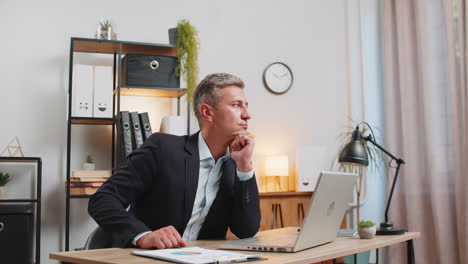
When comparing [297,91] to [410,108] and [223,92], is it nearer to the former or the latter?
[410,108]

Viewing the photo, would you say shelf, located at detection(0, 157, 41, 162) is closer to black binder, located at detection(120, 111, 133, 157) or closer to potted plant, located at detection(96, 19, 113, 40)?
black binder, located at detection(120, 111, 133, 157)

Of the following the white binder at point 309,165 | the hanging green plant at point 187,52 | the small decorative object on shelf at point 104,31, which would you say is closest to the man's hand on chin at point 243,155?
the hanging green plant at point 187,52

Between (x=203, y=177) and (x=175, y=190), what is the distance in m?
0.15

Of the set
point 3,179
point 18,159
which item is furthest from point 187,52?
point 3,179

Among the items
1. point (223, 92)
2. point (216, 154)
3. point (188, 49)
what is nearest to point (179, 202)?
point (216, 154)

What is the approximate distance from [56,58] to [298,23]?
6.49ft

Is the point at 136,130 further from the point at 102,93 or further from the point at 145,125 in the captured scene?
the point at 102,93

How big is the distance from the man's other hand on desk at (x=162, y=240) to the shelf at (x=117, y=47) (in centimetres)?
213

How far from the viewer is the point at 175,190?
2004mm

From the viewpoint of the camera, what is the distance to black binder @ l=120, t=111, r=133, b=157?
3388 millimetres

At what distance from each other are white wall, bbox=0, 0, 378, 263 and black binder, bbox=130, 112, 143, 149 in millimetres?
395

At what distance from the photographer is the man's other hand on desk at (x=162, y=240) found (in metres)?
1.56

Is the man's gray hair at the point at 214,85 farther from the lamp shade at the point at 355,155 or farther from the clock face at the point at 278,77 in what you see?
the clock face at the point at 278,77

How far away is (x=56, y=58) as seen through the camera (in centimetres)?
368
